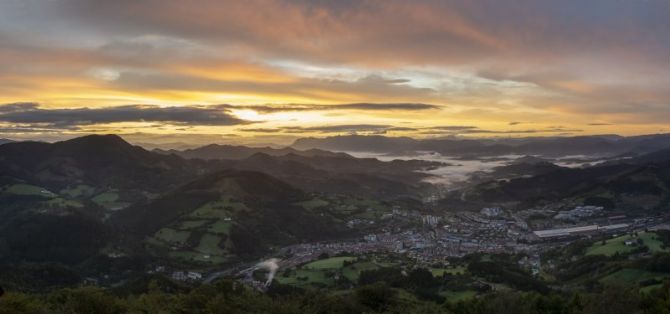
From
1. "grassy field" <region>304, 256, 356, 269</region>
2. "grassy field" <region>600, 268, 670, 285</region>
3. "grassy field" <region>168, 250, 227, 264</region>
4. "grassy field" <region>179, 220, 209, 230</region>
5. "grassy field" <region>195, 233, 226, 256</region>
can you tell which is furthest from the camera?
"grassy field" <region>179, 220, 209, 230</region>

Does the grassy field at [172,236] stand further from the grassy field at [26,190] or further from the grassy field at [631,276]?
the grassy field at [631,276]

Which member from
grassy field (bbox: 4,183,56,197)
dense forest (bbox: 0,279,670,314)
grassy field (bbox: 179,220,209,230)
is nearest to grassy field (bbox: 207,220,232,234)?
grassy field (bbox: 179,220,209,230)

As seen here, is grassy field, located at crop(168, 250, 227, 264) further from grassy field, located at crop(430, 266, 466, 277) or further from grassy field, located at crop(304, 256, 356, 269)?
grassy field, located at crop(430, 266, 466, 277)

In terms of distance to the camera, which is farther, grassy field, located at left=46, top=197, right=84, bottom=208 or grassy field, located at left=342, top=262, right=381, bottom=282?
grassy field, located at left=46, top=197, right=84, bottom=208


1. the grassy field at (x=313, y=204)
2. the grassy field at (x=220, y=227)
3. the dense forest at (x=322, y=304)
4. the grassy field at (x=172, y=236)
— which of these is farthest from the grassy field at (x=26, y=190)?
the dense forest at (x=322, y=304)

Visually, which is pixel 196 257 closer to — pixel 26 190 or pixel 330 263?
pixel 330 263
